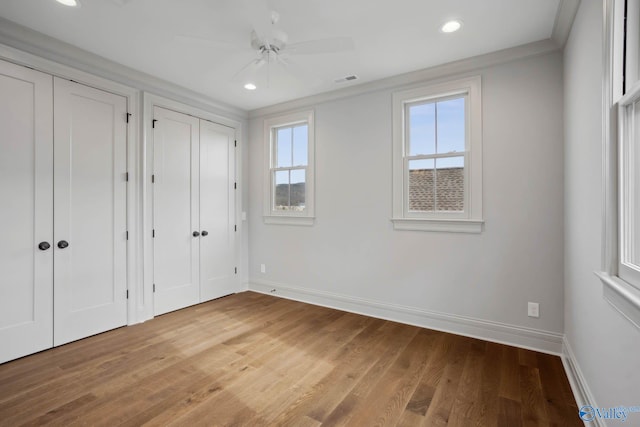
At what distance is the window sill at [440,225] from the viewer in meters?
2.95

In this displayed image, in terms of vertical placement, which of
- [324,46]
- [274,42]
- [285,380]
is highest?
[274,42]

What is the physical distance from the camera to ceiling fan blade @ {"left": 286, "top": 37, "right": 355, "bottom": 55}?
6.89ft

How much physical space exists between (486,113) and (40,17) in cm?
379

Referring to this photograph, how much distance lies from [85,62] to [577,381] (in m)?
4.74

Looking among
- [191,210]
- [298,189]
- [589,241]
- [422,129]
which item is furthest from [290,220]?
[589,241]

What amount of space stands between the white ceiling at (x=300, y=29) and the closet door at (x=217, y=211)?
1085 millimetres

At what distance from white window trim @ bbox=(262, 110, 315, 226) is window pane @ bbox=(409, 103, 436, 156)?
1.28 metres

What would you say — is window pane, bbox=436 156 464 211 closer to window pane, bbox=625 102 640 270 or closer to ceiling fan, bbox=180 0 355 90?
ceiling fan, bbox=180 0 355 90

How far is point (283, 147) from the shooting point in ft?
14.5

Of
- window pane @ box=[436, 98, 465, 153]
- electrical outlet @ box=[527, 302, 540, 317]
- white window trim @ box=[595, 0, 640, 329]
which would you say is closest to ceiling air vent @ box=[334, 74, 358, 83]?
window pane @ box=[436, 98, 465, 153]

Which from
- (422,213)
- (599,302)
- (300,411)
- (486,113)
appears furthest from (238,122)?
(599,302)

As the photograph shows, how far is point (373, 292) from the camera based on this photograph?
140 inches

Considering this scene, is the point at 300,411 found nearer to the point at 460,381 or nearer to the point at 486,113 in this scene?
the point at 460,381

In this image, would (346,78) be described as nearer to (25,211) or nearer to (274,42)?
(274,42)
